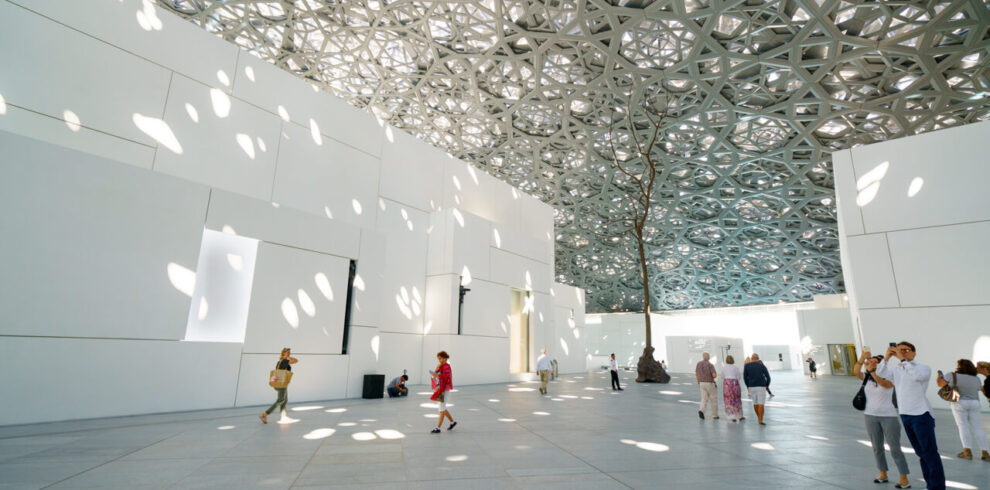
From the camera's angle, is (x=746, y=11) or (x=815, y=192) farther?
(x=815, y=192)

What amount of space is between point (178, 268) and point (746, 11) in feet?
75.9

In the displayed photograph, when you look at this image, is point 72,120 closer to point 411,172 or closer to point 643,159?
point 411,172

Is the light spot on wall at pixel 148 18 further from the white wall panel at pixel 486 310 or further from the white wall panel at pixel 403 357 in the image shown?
the white wall panel at pixel 486 310

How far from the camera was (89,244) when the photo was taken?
8.02 m

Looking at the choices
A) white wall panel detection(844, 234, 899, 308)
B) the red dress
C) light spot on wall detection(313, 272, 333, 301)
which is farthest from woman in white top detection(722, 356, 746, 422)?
light spot on wall detection(313, 272, 333, 301)

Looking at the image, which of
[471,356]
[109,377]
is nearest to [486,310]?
[471,356]

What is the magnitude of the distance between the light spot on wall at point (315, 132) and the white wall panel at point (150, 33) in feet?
8.54

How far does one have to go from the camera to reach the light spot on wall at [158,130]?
10.4 meters

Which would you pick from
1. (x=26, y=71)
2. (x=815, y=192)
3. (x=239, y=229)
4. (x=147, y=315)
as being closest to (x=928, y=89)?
(x=815, y=192)

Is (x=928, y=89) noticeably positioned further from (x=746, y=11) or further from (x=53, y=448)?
(x=53, y=448)

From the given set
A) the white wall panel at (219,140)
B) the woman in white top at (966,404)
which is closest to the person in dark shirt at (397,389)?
the white wall panel at (219,140)

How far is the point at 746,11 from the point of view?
19.1 m

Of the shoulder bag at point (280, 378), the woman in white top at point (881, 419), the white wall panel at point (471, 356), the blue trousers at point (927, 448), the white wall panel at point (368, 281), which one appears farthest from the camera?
the white wall panel at point (471, 356)

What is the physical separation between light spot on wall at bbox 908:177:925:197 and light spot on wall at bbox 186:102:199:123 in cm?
1943
